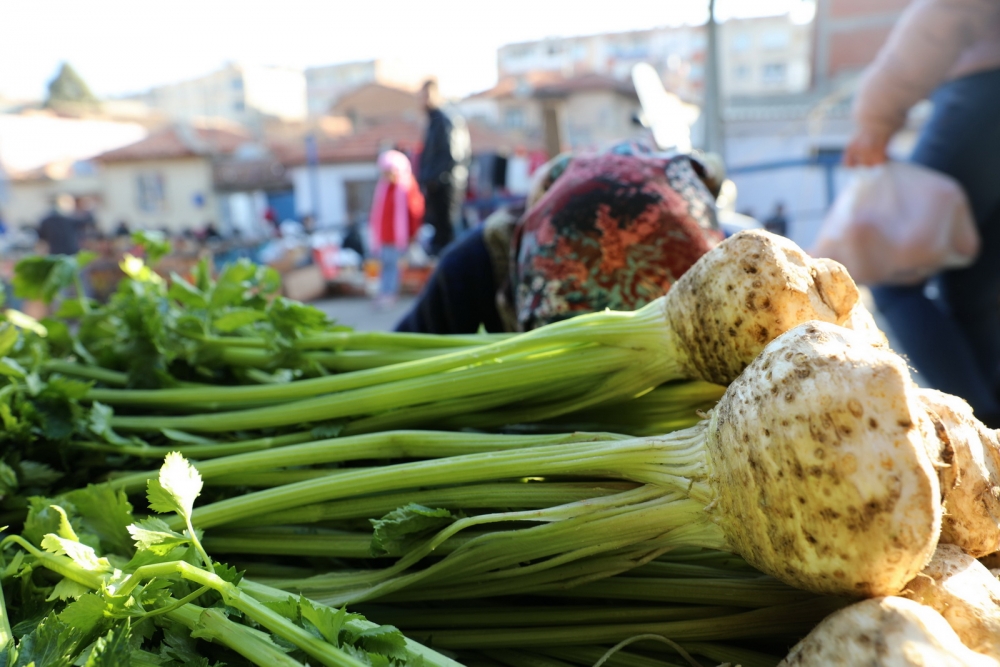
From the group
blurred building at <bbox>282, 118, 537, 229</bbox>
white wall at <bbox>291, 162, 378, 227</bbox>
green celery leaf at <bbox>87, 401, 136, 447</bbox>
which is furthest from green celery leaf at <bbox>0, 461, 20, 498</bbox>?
white wall at <bbox>291, 162, 378, 227</bbox>

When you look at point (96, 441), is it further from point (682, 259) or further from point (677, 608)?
point (682, 259)

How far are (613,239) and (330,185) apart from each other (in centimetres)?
2786

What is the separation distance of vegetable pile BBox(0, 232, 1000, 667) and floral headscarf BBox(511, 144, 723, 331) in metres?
0.35

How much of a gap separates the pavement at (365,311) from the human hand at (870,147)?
486 cm

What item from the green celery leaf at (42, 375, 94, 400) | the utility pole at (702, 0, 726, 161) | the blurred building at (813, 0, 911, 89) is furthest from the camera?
the blurred building at (813, 0, 911, 89)

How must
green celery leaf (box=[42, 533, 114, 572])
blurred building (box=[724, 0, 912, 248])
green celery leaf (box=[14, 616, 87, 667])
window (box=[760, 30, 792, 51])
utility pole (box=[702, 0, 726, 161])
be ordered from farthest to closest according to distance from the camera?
window (box=[760, 30, 792, 51]) < blurred building (box=[724, 0, 912, 248]) < utility pole (box=[702, 0, 726, 161]) < green celery leaf (box=[42, 533, 114, 572]) < green celery leaf (box=[14, 616, 87, 667])

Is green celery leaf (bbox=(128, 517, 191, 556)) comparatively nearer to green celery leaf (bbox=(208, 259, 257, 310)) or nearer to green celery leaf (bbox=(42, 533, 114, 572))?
green celery leaf (bbox=(42, 533, 114, 572))

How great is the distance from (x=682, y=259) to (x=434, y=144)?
596cm

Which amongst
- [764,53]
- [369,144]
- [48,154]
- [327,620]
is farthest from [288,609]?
[764,53]

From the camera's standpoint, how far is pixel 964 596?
0.74 metres

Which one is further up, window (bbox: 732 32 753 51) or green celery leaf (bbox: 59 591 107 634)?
window (bbox: 732 32 753 51)

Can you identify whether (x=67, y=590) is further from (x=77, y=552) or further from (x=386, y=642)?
(x=386, y=642)

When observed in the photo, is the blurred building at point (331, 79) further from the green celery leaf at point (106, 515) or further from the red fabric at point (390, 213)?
the green celery leaf at point (106, 515)

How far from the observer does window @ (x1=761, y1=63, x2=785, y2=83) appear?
55438 mm
